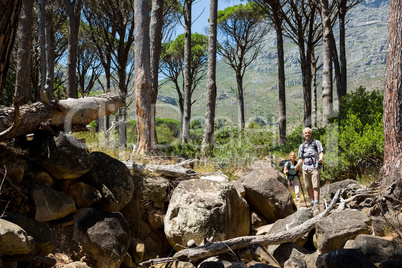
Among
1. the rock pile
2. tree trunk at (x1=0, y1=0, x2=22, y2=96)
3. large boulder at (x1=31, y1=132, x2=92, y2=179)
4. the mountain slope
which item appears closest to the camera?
tree trunk at (x1=0, y1=0, x2=22, y2=96)

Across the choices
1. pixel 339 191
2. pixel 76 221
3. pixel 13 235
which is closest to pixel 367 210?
pixel 339 191

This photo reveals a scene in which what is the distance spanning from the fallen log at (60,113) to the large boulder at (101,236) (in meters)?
1.30

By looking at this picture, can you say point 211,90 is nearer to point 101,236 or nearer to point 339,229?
point 339,229

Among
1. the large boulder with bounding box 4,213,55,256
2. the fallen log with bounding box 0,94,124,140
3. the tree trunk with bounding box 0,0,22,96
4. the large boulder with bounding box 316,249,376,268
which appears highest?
the tree trunk with bounding box 0,0,22,96

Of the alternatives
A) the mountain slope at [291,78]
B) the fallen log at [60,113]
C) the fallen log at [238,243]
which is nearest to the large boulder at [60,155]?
the fallen log at [60,113]

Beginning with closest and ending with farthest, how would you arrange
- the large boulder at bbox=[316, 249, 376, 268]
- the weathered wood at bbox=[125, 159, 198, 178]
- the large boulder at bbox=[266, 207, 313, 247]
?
the large boulder at bbox=[316, 249, 376, 268] < the large boulder at bbox=[266, 207, 313, 247] < the weathered wood at bbox=[125, 159, 198, 178]

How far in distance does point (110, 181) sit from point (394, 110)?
16.5ft

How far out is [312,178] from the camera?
6398mm

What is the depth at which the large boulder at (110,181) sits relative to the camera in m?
4.96

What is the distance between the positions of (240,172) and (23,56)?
5.64 metres

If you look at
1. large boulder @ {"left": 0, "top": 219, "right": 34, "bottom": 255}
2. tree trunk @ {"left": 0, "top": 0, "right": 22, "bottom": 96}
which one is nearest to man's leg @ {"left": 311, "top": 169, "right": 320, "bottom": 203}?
large boulder @ {"left": 0, "top": 219, "right": 34, "bottom": 255}

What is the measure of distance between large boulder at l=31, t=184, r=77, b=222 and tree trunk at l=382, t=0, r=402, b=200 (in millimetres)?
5206

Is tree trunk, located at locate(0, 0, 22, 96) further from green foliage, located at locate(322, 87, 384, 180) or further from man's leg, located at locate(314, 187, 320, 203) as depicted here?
green foliage, located at locate(322, 87, 384, 180)

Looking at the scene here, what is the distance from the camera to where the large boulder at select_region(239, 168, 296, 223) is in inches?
252
